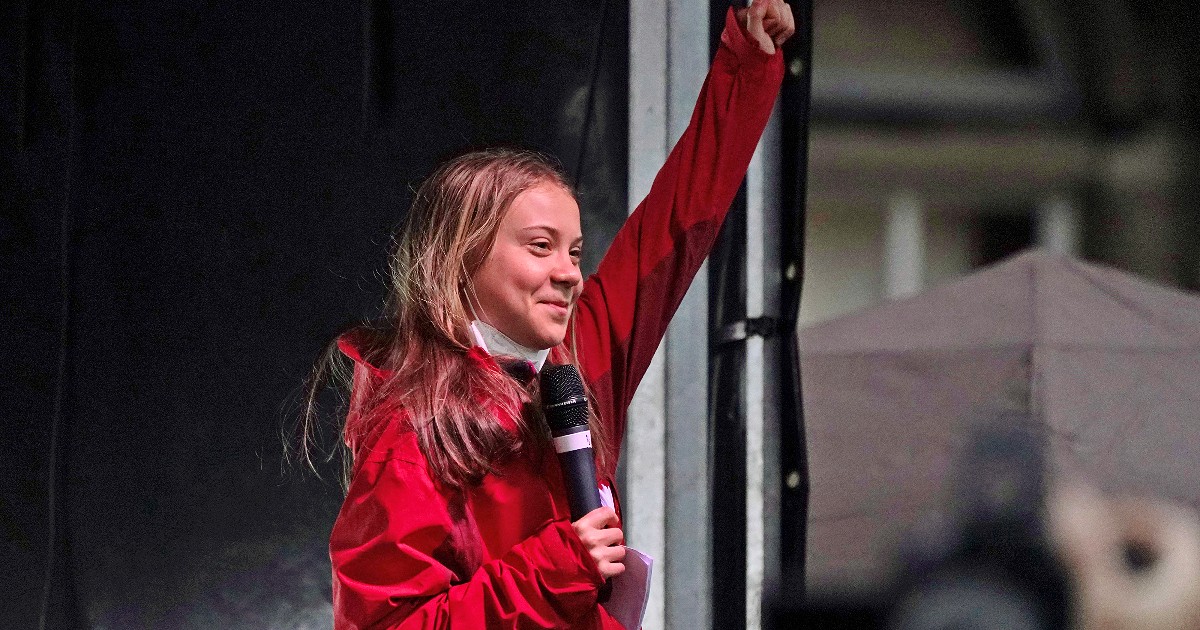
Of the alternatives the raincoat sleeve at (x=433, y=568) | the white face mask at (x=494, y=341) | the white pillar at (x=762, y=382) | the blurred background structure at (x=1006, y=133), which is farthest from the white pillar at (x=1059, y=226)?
the raincoat sleeve at (x=433, y=568)

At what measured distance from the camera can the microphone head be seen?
113cm

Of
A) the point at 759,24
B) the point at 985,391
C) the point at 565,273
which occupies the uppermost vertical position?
the point at 759,24

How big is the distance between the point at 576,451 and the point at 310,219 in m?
0.94

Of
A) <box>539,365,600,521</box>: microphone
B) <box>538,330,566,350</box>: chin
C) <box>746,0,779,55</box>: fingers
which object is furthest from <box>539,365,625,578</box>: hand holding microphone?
<box>746,0,779,55</box>: fingers

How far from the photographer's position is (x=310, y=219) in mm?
1898

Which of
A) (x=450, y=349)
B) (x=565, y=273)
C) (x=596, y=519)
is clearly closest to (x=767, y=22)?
(x=565, y=273)

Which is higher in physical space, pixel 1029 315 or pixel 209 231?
pixel 209 231

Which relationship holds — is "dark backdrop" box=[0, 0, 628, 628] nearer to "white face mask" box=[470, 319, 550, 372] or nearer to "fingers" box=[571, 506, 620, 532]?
"white face mask" box=[470, 319, 550, 372]

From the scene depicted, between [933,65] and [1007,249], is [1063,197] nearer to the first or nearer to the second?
[1007,249]

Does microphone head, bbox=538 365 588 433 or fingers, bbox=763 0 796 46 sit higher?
fingers, bbox=763 0 796 46

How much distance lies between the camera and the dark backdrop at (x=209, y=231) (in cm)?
183

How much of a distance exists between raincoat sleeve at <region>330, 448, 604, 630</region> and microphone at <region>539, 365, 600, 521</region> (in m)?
0.04

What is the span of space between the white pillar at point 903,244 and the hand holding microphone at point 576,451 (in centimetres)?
122

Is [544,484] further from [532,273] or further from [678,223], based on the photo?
[678,223]
